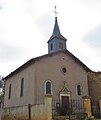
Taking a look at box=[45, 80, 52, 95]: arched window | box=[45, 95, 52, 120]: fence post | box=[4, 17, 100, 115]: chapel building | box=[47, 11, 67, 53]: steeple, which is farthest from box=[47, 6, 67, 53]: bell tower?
box=[45, 95, 52, 120]: fence post

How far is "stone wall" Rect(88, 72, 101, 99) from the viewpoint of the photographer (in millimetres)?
24031

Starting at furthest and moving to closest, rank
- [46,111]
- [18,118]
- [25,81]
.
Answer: [25,81] → [18,118] → [46,111]

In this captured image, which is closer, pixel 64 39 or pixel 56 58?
pixel 56 58

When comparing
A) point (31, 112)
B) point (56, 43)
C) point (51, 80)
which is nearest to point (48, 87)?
point (51, 80)

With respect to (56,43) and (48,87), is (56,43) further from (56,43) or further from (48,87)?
(48,87)

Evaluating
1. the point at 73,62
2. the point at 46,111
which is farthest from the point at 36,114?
the point at 73,62

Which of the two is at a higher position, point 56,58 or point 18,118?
point 56,58

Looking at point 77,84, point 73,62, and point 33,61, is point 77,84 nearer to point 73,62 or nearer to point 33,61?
point 73,62

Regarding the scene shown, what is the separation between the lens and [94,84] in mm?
24547

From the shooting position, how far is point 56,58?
2214cm

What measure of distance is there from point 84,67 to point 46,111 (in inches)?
444

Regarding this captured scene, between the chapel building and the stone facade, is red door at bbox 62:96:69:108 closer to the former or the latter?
the chapel building

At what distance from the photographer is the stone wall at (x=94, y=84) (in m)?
24.0

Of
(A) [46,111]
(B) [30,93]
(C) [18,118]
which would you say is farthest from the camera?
(B) [30,93]
